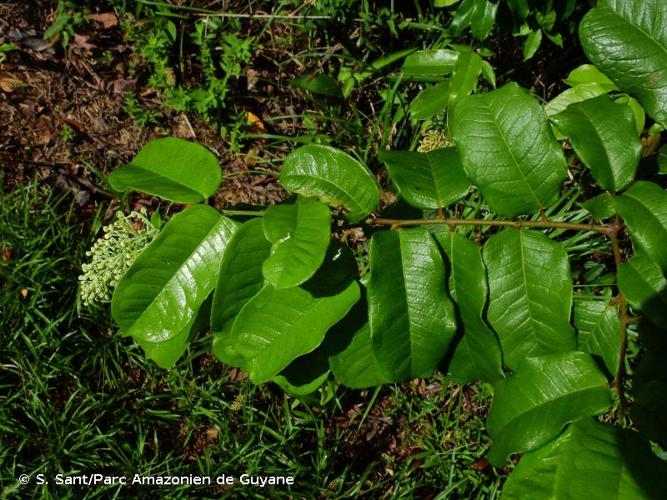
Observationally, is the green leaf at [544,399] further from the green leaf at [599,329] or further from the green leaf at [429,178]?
the green leaf at [429,178]

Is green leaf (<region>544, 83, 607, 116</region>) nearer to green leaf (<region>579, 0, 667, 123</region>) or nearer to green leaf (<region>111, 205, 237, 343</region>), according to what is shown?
Result: green leaf (<region>579, 0, 667, 123</region>)

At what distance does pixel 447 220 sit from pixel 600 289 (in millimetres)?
1820

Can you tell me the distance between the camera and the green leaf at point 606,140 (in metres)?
1.47

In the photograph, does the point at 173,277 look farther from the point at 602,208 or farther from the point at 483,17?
the point at 483,17

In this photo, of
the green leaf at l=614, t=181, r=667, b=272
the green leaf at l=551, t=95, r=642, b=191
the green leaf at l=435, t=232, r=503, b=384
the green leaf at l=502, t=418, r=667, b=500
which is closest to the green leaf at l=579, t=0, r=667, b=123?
the green leaf at l=551, t=95, r=642, b=191

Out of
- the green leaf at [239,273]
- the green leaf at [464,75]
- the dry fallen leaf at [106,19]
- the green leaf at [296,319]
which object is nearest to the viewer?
the green leaf at [239,273]

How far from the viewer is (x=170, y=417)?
3.19 meters

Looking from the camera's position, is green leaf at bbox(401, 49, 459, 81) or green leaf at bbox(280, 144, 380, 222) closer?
green leaf at bbox(280, 144, 380, 222)

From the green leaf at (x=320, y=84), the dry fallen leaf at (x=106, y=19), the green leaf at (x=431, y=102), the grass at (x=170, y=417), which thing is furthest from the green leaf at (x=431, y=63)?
the dry fallen leaf at (x=106, y=19)

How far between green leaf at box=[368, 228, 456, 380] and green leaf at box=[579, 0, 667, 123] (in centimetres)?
67

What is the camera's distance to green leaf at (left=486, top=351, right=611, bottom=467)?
140cm

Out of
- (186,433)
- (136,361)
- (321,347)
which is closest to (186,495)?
(186,433)

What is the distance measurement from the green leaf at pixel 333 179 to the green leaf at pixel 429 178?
2.9 inches

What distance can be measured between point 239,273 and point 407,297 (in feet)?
Answer: 1.36
